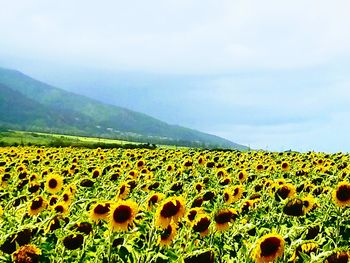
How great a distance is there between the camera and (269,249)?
505 centimetres

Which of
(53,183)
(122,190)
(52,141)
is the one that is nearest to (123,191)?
(122,190)

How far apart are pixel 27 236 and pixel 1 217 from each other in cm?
280

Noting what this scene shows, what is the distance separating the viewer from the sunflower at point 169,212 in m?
6.62

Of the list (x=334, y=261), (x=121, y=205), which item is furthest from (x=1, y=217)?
(x=334, y=261)

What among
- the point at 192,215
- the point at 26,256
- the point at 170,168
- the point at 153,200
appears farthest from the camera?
the point at 170,168

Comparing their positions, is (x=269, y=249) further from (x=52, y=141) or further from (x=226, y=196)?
(x=52, y=141)

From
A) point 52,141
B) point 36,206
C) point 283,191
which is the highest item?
point 283,191

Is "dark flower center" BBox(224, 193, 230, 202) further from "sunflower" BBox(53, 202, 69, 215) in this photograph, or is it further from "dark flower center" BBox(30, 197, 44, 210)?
"dark flower center" BBox(30, 197, 44, 210)

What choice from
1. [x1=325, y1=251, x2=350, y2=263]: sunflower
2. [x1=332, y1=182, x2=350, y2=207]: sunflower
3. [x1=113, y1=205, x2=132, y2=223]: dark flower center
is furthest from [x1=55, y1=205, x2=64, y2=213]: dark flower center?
[x1=325, y1=251, x2=350, y2=263]: sunflower

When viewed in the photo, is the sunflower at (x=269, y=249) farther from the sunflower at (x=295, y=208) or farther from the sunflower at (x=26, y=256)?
the sunflower at (x=295, y=208)

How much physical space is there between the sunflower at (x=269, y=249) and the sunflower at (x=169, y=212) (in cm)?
171

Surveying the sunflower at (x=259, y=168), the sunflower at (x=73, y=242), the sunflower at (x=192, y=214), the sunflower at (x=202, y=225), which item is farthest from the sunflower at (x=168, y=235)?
the sunflower at (x=259, y=168)

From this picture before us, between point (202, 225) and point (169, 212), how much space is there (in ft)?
1.61

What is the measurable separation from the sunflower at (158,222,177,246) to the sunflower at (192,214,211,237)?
0.30 metres
